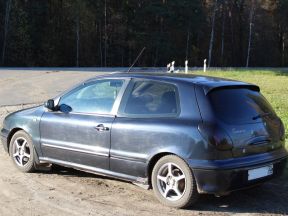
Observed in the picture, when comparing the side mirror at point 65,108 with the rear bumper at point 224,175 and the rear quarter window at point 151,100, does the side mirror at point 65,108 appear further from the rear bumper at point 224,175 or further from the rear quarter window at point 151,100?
the rear bumper at point 224,175

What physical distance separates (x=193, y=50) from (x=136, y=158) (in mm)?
53029

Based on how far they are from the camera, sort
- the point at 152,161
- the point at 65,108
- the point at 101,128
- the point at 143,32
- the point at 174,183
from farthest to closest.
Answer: the point at 143,32
the point at 65,108
the point at 101,128
the point at 152,161
the point at 174,183

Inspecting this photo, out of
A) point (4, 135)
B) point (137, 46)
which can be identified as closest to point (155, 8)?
point (137, 46)

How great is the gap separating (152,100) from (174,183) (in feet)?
3.37

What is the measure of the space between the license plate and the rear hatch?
198mm

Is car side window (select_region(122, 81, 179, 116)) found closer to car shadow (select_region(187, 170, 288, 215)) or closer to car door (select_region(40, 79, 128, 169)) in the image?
car door (select_region(40, 79, 128, 169))

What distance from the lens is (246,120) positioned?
235 inches

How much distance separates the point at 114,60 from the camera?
54.8 m

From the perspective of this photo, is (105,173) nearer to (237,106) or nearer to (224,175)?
(224,175)

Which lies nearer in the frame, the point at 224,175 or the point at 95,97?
the point at 224,175

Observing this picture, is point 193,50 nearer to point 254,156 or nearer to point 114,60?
point 114,60

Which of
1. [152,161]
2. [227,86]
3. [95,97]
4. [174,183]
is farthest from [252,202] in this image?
[95,97]

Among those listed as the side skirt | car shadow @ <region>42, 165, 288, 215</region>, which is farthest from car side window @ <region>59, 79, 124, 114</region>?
car shadow @ <region>42, 165, 288, 215</region>

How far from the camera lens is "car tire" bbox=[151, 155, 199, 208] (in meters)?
5.77
